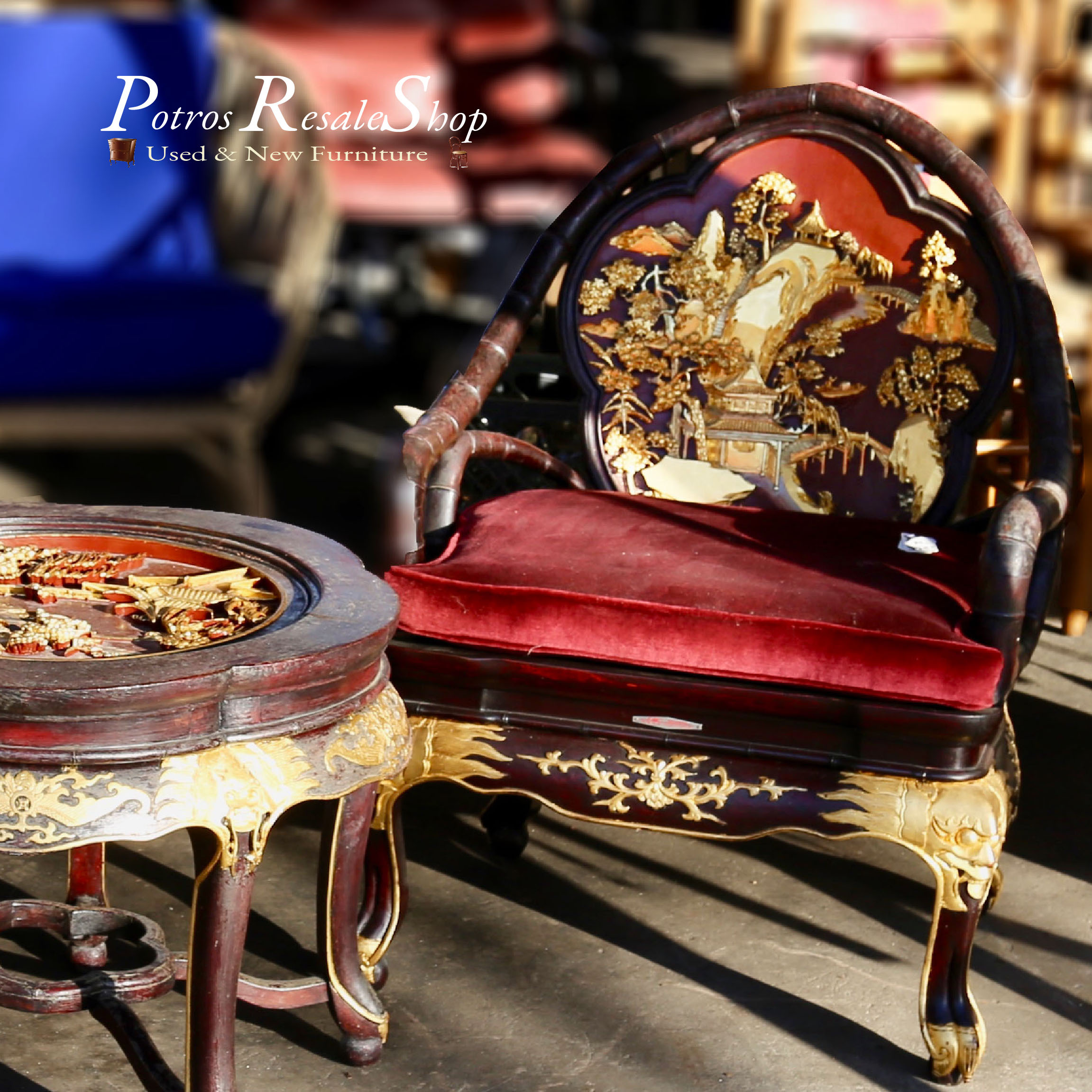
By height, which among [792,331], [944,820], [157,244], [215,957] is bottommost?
[215,957]

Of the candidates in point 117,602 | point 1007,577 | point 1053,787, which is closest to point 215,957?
point 117,602

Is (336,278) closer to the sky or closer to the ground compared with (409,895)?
closer to the sky

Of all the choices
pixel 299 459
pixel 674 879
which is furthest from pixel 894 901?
pixel 299 459

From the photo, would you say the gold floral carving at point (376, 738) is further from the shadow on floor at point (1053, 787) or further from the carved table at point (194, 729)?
the shadow on floor at point (1053, 787)

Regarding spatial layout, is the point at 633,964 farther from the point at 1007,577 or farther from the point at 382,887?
the point at 1007,577

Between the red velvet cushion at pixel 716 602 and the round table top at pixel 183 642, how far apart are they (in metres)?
0.20

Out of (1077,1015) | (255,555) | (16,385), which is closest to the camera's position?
(255,555)

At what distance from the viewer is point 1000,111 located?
525 cm

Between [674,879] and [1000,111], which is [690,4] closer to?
[1000,111]

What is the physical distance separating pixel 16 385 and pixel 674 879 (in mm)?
2126

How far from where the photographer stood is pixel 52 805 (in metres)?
1.50

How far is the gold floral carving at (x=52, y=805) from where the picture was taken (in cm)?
149

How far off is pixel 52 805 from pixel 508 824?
1170 mm

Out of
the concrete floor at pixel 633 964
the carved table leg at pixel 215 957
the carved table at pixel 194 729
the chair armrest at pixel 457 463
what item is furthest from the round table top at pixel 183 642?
the concrete floor at pixel 633 964
